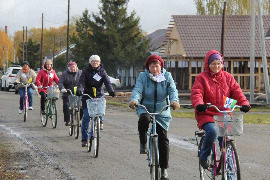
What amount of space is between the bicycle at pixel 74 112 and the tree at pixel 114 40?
39.7 meters

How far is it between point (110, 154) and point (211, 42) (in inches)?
1313

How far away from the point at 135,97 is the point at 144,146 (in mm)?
829

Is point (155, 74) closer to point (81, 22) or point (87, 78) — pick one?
point (87, 78)

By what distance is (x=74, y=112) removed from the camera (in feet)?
43.7

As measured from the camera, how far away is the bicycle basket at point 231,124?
6070 millimetres

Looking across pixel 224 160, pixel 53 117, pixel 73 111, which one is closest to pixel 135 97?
pixel 224 160

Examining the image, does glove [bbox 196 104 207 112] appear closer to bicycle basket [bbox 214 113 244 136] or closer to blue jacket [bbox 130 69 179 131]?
bicycle basket [bbox 214 113 244 136]

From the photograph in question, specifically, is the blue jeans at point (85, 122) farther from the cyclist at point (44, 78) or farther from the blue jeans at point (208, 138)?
the cyclist at point (44, 78)

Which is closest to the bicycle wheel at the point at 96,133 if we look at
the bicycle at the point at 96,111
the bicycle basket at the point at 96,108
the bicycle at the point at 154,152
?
the bicycle at the point at 96,111

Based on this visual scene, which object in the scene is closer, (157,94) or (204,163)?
(204,163)

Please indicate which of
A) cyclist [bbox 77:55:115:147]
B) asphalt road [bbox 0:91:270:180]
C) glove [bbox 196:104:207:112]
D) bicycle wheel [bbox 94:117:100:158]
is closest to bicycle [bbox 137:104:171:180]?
glove [bbox 196:104:207:112]

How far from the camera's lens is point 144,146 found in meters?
7.72

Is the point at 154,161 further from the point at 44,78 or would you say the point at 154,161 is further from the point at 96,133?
the point at 44,78

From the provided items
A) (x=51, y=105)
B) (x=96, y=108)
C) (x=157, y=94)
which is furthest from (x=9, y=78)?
(x=157, y=94)
